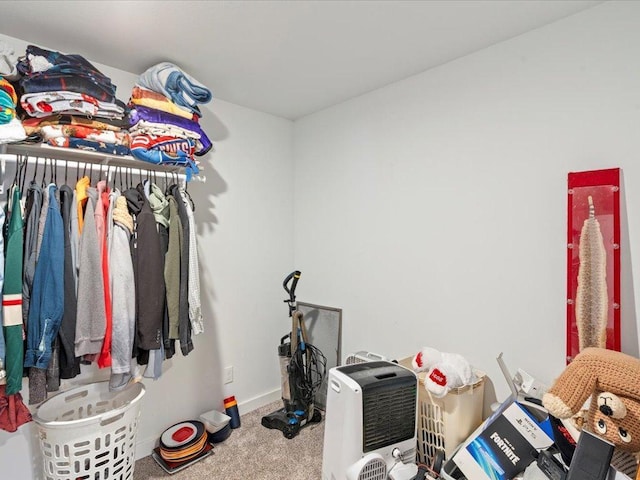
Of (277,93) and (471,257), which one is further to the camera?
(277,93)

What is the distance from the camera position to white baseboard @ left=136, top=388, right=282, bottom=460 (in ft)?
7.29

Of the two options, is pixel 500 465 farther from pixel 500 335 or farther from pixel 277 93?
pixel 277 93

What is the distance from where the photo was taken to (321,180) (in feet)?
9.54

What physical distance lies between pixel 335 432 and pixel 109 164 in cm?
192

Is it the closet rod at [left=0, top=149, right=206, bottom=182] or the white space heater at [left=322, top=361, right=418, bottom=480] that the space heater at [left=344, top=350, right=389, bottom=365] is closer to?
the white space heater at [left=322, top=361, right=418, bottom=480]

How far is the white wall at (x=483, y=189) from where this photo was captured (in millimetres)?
1581

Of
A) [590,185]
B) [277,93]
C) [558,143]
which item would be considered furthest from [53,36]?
[590,185]

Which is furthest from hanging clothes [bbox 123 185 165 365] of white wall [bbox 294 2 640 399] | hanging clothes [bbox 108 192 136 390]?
white wall [bbox 294 2 640 399]

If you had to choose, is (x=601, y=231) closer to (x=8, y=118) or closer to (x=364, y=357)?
(x=364, y=357)

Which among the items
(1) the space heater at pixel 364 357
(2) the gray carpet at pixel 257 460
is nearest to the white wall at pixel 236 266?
(2) the gray carpet at pixel 257 460

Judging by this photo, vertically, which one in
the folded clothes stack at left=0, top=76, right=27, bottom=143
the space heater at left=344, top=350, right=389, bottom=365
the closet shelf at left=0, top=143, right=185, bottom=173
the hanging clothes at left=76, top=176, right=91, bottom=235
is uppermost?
the folded clothes stack at left=0, top=76, right=27, bottom=143

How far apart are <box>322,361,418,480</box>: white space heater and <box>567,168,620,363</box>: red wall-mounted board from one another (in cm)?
83

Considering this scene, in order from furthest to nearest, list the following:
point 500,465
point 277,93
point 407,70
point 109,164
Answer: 1. point 277,93
2. point 407,70
3. point 109,164
4. point 500,465

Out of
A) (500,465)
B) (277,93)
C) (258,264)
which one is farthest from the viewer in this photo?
(258,264)
